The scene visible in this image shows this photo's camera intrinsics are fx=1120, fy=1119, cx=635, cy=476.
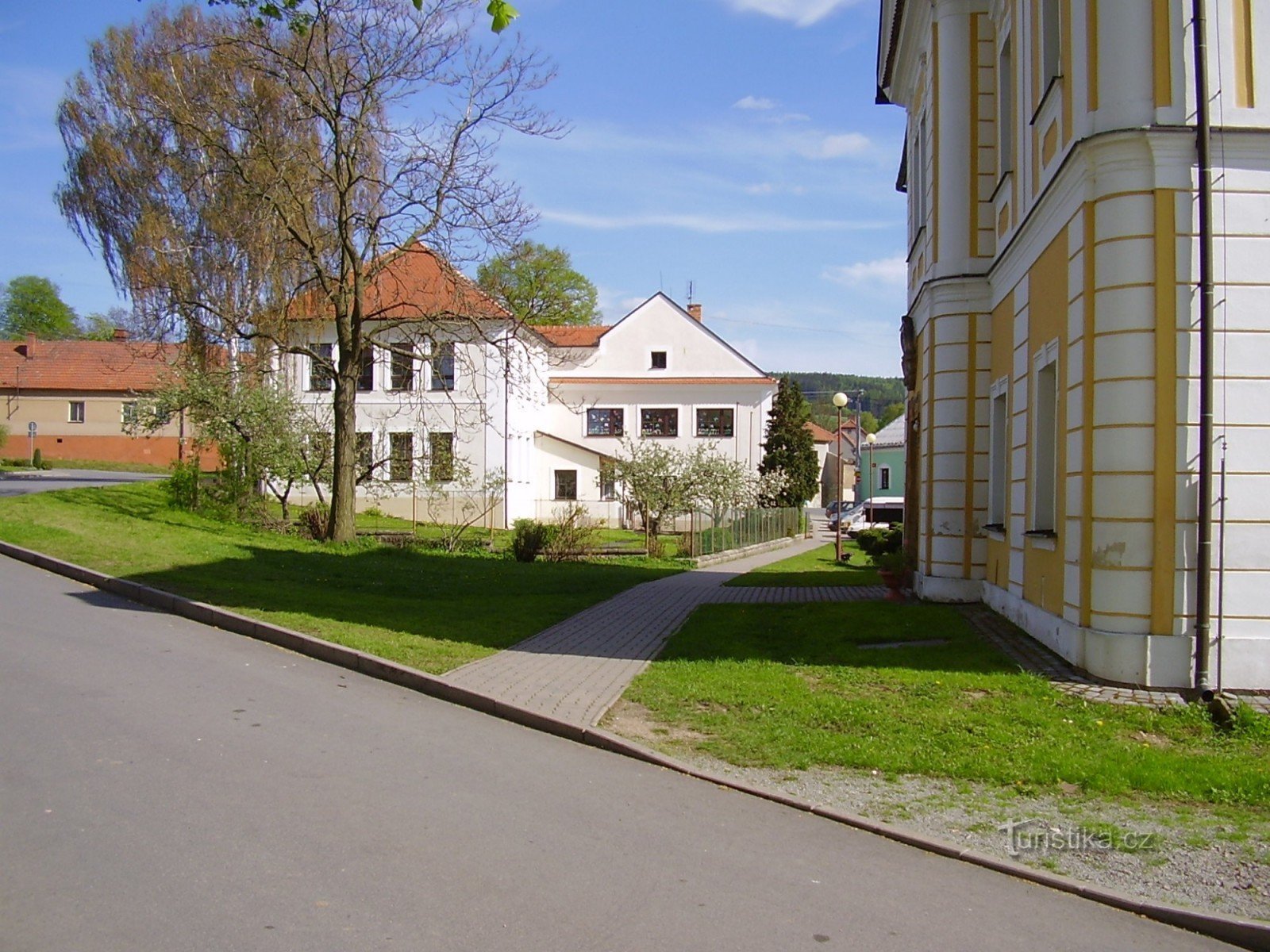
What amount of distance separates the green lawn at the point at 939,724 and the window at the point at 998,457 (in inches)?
120

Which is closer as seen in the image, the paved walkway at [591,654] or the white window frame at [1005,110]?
the paved walkway at [591,654]

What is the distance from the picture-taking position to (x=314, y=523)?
2569 centimetres

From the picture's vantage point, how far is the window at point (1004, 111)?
13758mm

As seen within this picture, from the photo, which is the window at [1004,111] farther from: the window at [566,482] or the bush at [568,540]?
the window at [566,482]

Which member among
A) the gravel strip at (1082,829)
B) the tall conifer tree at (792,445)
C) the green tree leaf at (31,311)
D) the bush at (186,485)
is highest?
the green tree leaf at (31,311)

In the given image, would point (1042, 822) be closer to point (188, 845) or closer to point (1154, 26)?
point (188, 845)

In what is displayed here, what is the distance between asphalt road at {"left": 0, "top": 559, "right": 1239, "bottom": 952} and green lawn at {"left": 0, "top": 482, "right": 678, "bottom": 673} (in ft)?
9.55

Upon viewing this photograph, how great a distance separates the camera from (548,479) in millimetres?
49906

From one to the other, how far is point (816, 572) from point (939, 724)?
16.7 metres

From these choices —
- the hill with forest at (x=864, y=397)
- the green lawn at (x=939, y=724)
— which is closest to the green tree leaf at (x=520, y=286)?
the green lawn at (x=939, y=724)

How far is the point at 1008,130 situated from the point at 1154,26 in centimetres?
491

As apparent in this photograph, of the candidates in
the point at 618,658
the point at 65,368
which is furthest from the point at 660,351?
the point at 618,658

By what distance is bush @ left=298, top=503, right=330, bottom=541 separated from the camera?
83.5 ft

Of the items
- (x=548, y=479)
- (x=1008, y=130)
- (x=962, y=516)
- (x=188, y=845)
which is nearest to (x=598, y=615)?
(x=962, y=516)
